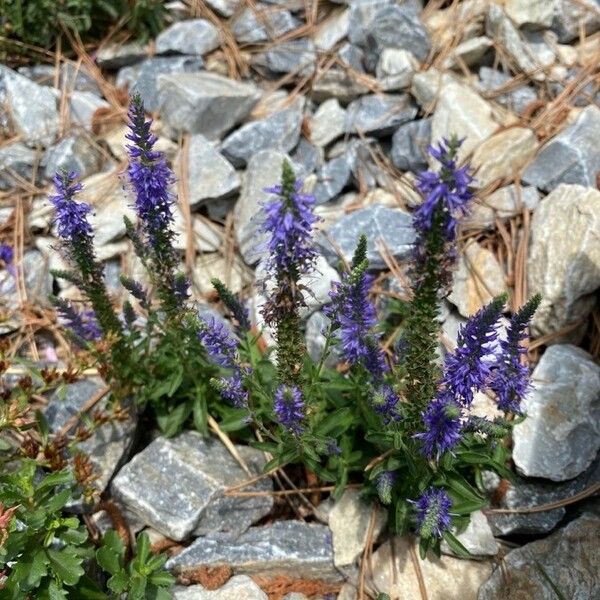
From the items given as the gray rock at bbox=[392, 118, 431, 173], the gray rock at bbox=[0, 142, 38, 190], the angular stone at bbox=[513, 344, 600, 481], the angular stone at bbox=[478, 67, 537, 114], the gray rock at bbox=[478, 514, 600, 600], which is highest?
the angular stone at bbox=[478, 67, 537, 114]

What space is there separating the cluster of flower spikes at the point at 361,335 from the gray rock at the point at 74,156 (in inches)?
124

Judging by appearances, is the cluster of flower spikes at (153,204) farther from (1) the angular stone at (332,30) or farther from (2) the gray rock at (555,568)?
(1) the angular stone at (332,30)

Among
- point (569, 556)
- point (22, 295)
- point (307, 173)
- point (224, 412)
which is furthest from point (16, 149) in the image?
point (569, 556)

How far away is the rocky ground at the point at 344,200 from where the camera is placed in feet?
13.8

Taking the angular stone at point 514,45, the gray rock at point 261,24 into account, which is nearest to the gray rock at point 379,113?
the angular stone at point 514,45

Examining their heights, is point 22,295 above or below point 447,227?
below

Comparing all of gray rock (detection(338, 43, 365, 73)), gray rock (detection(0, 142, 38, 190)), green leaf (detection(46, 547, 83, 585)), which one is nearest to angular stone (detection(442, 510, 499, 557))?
green leaf (detection(46, 547, 83, 585))

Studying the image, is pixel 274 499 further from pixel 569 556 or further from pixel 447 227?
pixel 447 227

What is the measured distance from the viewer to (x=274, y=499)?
14.8 ft

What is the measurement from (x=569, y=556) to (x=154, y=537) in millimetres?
2469

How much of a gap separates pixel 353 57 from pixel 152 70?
6.07ft

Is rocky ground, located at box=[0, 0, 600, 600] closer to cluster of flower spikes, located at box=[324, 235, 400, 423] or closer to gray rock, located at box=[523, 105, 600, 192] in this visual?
gray rock, located at box=[523, 105, 600, 192]

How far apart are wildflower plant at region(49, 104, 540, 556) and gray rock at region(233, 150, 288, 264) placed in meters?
1.17

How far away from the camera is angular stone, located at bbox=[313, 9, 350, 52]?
646 centimetres
